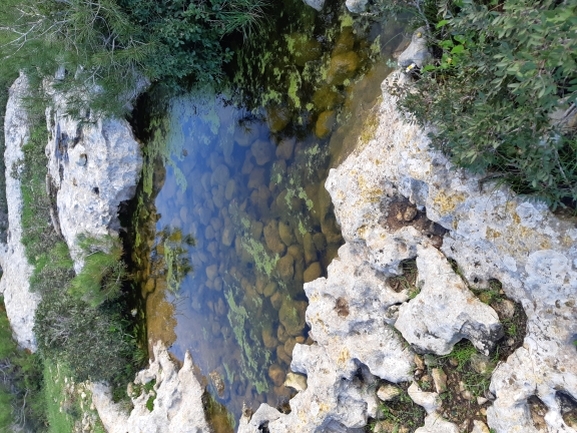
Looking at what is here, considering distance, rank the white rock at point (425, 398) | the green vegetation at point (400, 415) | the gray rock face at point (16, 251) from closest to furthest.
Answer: the white rock at point (425, 398) < the green vegetation at point (400, 415) < the gray rock face at point (16, 251)

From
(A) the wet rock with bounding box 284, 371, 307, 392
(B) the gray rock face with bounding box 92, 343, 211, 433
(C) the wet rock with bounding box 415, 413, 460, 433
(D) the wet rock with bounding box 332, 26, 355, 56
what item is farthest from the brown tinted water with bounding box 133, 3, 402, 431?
(C) the wet rock with bounding box 415, 413, 460, 433

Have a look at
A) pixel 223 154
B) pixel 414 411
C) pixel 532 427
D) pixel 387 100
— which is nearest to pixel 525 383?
pixel 532 427

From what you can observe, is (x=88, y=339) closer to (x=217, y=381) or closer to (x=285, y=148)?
(x=217, y=381)

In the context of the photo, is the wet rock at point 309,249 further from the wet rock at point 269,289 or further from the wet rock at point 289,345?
the wet rock at point 289,345

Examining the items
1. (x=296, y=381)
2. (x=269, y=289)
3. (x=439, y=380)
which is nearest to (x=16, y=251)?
(x=269, y=289)

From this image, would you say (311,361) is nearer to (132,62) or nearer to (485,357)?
(485,357)

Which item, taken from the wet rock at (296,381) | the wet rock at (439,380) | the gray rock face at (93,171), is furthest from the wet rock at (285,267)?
the gray rock face at (93,171)
